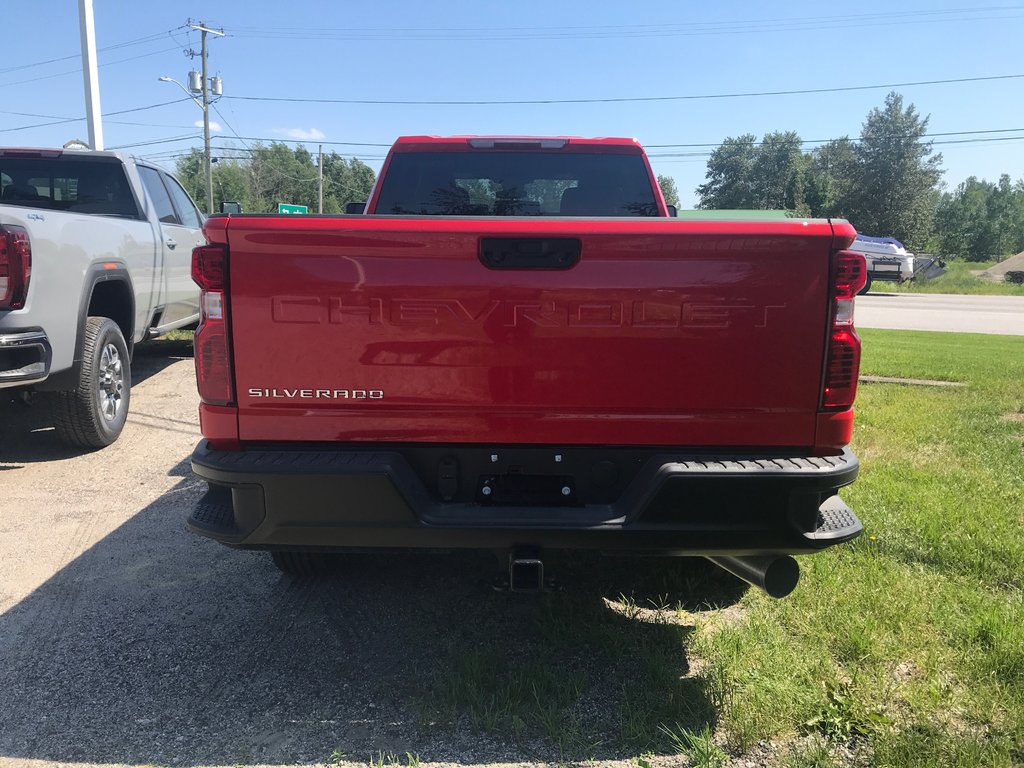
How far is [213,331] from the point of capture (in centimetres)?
230

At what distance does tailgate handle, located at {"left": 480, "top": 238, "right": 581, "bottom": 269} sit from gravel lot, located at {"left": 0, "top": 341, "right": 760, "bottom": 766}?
1579mm

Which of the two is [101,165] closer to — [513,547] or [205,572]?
[205,572]

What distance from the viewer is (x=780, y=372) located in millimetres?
2307

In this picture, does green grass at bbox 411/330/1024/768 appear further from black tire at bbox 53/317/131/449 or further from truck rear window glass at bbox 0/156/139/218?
truck rear window glass at bbox 0/156/139/218

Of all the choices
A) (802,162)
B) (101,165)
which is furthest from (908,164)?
(101,165)

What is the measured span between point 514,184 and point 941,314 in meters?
20.7

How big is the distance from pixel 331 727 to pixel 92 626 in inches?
53.5

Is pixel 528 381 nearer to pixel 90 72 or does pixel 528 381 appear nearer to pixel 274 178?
pixel 90 72

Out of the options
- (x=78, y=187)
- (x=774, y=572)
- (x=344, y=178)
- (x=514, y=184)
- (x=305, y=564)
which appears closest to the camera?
(x=774, y=572)

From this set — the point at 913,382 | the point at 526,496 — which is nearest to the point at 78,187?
the point at 526,496

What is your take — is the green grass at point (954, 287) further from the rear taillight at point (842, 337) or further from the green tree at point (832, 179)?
the rear taillight at point (842, 337)

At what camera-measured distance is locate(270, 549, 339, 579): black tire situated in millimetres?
3293

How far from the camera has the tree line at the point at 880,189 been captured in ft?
166

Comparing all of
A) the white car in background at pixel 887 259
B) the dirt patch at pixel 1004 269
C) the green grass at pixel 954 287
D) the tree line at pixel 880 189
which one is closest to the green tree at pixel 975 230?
the tree line at pixel 880 189
